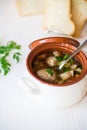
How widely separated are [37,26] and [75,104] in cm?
33

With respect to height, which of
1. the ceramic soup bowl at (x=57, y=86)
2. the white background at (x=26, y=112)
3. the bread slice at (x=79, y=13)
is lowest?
the white background at (x=26, y=112)

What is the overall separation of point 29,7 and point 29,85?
1.30ft

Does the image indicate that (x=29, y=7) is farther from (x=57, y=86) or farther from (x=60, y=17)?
(x=57, y=86)

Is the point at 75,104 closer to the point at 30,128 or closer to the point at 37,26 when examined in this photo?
the point at 30,128

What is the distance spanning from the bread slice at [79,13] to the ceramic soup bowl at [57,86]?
0.19m

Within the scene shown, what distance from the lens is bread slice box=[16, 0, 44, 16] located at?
0.94 m

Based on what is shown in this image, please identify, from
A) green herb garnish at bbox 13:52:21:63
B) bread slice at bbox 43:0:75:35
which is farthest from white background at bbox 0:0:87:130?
bread slice at bbox 43:0:75:35

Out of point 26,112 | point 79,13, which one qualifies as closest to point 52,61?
point 26,112

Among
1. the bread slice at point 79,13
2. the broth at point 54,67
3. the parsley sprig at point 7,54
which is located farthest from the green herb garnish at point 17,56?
the bread slice at point 79,13

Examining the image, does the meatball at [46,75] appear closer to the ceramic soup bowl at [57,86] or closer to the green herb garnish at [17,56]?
the ceramic soup bowl at [57,86]

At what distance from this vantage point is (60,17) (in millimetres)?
875

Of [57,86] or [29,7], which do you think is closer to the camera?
[57,86]

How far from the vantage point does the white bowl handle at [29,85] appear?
0.63 m

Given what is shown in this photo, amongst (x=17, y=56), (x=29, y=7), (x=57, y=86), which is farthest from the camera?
(x=29, y=7)
